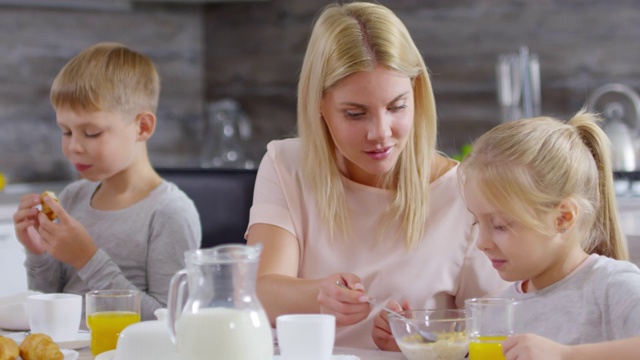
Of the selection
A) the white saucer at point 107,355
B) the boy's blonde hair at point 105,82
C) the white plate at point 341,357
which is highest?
the boy's blonde hair at point 105,82

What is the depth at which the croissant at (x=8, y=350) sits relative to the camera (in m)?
1.44

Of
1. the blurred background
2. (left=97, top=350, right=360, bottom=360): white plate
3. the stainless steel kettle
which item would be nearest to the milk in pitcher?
(left=97, top=350, right=360, bottom=360): white plate

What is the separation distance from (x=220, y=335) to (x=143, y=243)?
→ 1071mm

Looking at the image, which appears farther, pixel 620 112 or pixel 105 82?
Result: pixel 620 112

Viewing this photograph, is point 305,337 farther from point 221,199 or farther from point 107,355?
Result: point 221,199

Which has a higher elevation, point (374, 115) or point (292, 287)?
point (374, 115)

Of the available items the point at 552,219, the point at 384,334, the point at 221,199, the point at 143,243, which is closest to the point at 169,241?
the point at 143,243

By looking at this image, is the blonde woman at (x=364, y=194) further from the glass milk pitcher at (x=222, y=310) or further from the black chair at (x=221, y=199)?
the glass milk pitcher at (x=222, y=310)

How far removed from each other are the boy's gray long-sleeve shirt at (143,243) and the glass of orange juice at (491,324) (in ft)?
3.09

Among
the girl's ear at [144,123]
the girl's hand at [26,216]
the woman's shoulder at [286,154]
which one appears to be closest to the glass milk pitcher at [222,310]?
the woman's shoulder at [286,154]

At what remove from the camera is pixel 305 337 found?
1373 millimetres

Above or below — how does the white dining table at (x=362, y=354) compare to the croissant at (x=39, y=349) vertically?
below

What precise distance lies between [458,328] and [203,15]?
3.52 meters

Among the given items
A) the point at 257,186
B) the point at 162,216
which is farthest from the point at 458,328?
the point at 162,216
